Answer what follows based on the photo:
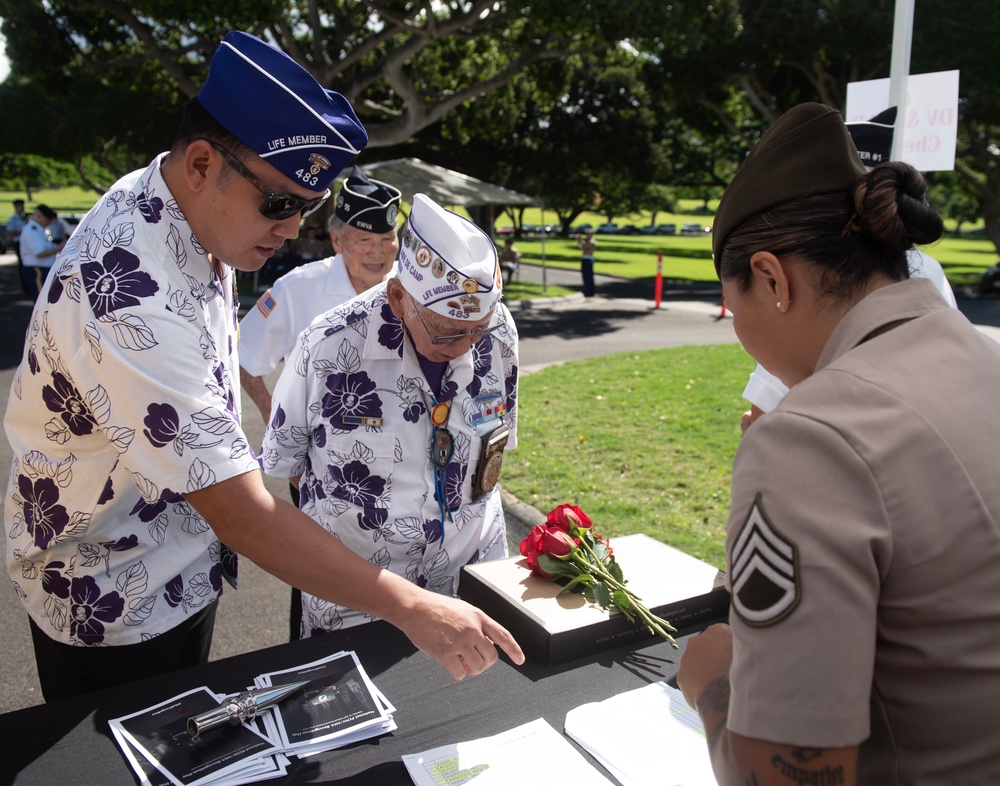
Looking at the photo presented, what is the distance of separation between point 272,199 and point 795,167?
1.04 m

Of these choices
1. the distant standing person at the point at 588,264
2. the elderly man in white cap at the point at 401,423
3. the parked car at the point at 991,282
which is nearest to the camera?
the elderly man in white cap at the point at 401,423

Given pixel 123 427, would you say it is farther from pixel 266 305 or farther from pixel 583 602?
pixel 266 305

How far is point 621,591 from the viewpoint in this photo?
76.9 inches

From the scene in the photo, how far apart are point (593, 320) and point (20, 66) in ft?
41.8

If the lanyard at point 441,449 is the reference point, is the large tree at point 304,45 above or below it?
above

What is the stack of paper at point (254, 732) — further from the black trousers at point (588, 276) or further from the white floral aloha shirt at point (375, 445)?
the black trousers at point (588, 276)

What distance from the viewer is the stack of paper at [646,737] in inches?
61.4

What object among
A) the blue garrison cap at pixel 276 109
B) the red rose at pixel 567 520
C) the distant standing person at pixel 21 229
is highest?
the blue garrison cap at pixel 276 109

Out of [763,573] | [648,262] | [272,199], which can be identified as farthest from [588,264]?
[763,573]

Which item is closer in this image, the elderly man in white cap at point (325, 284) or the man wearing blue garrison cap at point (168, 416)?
the man wearing blue garrison cap at point (168, 416)

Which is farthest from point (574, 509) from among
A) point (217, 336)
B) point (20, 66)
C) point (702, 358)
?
point (20, 66)

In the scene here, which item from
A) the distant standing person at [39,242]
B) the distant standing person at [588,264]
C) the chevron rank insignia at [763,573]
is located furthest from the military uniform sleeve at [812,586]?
the distant standing person at [588,264]

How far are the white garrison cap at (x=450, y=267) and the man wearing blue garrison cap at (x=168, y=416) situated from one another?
40 centimetres

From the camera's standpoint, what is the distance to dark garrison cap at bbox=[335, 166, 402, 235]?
3.92 m
